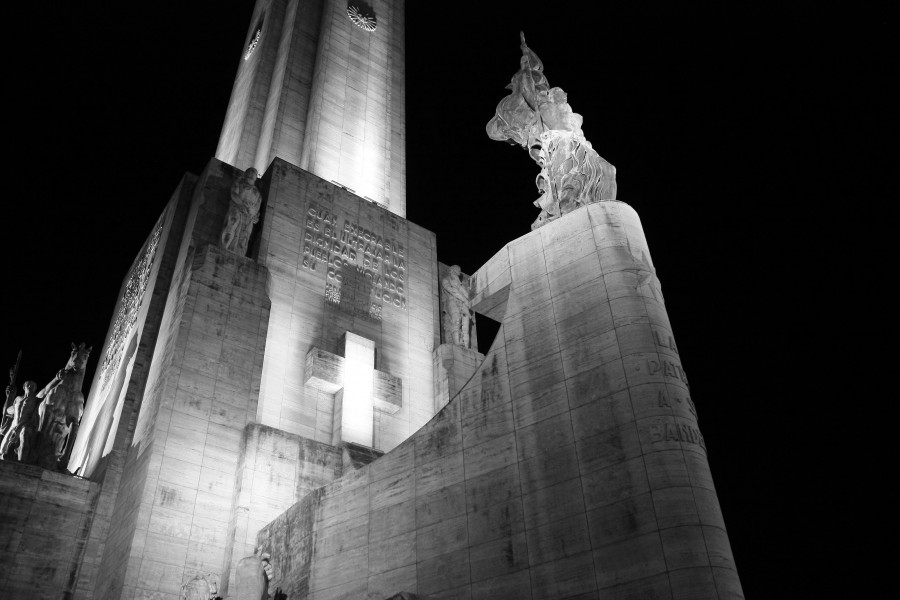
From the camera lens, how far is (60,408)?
18.4m

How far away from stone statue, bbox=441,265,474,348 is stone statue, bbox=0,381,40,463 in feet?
35.6

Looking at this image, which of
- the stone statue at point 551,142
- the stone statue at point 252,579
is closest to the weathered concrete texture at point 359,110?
the stone statue at point 551,142

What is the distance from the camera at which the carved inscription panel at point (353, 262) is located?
68.0ft

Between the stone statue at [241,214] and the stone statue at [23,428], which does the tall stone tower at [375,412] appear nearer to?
the stone statue at [241,214]

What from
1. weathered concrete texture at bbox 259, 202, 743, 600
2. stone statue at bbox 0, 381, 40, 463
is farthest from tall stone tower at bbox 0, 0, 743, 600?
stone statue at bbox 0, 381, 40, 463

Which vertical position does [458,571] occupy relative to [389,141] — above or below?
below

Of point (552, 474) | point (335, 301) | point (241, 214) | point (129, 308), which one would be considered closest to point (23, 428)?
point (129, 308)

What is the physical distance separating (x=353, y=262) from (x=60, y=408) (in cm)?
825

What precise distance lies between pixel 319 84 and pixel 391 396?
13.0 metres

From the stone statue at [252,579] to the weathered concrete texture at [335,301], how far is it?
4644 mm

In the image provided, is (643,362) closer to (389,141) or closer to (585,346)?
(585,346)

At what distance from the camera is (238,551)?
1446cm

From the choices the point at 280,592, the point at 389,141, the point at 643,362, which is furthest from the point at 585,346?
the point at 389,141

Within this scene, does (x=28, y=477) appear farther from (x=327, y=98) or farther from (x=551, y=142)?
(x=327, y=98)
